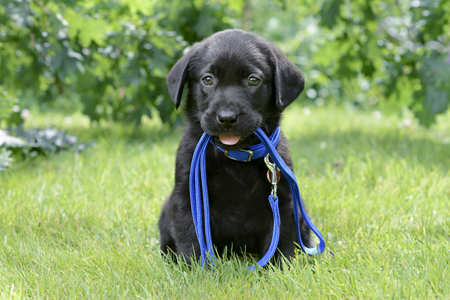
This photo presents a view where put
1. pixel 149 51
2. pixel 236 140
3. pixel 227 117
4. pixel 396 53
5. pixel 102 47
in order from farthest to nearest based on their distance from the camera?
pixel 396 53
pixel 102 47
pixel 149 51
pixel 236 140
pixel 227 117

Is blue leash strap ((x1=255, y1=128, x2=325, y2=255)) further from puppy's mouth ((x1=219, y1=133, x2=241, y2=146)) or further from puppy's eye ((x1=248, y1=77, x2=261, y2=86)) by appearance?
puppy's eye ((x1=248, y1=77, x2=261, y2=86))

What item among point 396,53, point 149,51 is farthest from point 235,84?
point 396,53

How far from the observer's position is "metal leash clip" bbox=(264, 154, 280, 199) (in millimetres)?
2316

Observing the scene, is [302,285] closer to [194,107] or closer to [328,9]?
[194,107]

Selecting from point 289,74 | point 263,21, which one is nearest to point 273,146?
point 289,74

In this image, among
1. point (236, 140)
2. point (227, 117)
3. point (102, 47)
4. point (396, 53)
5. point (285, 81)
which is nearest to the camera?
point (227, 117)

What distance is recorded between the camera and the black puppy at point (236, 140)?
7.64 feet

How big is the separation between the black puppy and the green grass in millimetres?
191

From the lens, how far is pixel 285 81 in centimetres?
243

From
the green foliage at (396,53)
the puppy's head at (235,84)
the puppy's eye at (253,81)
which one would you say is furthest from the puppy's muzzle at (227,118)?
the green foliage at (396,53)

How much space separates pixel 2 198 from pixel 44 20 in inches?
86.3

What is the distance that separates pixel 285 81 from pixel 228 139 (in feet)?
1.46

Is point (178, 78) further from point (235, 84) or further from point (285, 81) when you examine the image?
point (285, 81)

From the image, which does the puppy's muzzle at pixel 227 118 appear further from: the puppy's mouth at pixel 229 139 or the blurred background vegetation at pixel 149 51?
the blurred background vegetation at pixel 149 51
